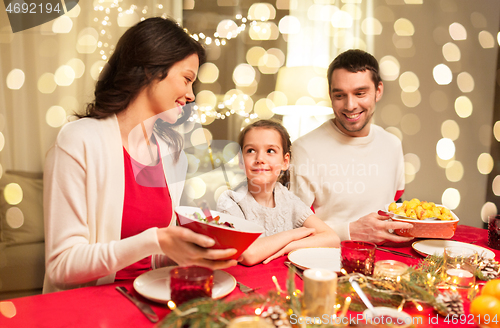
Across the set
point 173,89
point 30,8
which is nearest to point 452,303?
point 173,89

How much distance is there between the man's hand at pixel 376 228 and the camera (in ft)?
3.52

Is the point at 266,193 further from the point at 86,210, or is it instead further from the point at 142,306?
the point at 142,306

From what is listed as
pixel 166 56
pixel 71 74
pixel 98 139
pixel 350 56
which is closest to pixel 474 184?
pixel 350 56

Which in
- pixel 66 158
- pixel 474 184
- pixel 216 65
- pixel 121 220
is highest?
pixel 216 65

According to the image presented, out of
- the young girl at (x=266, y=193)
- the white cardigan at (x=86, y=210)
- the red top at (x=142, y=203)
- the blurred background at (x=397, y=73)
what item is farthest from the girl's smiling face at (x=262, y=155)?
the blurred background at (x=397, y=73)

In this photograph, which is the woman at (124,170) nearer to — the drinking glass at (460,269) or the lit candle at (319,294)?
the lit candle at (319,294)

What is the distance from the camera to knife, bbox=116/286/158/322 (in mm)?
569

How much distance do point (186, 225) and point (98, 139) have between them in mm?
487

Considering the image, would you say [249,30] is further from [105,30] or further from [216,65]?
[105,30]

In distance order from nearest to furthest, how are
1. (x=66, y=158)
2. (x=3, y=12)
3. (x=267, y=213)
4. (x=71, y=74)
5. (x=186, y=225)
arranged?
(x=186, y=225) < (x=66, y=158) < (x=267, y=213) < (x=3, y=12) < (x=71, y=74)

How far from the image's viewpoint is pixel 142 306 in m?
0.60

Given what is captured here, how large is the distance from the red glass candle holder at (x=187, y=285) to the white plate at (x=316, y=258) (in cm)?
32

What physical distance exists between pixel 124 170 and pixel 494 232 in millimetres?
1279

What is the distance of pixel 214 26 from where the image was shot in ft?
8.41
